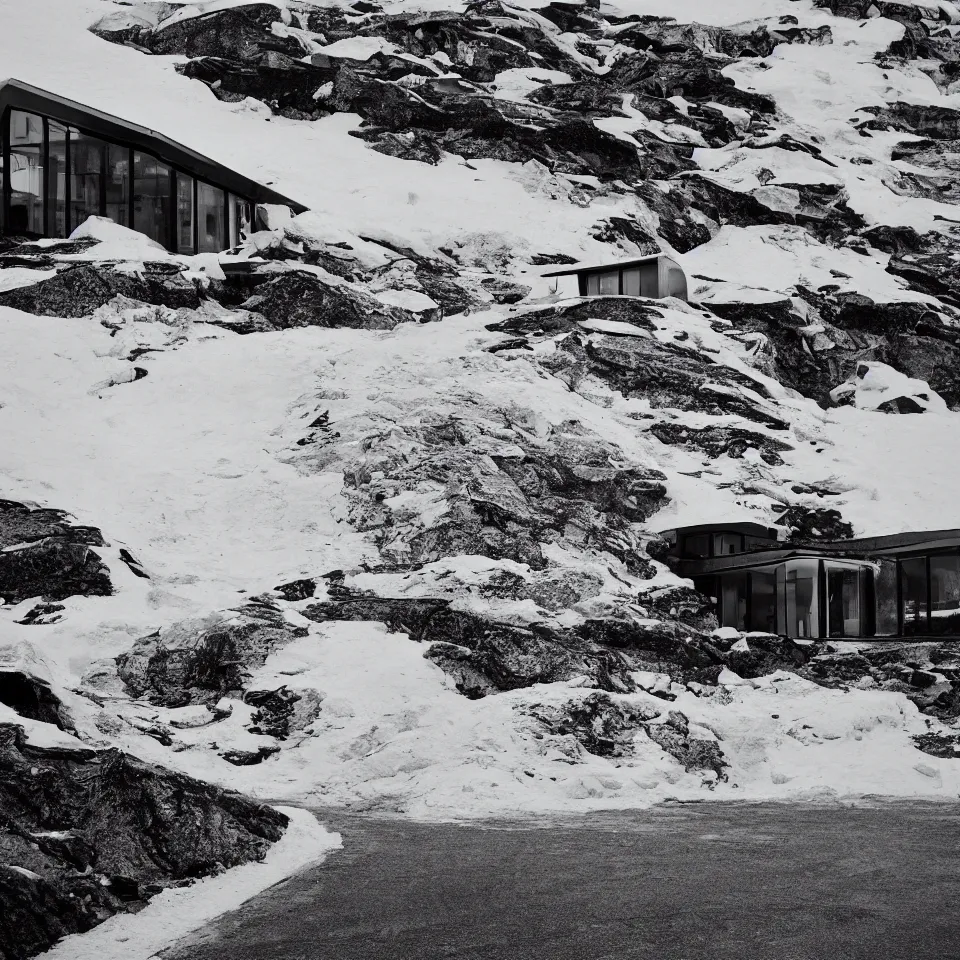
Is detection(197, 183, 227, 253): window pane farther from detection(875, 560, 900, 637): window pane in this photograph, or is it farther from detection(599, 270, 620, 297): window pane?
detection(875, 560, 900, 637): window pane

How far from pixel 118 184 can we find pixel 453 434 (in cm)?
1775

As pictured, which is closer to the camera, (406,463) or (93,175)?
(406,463)

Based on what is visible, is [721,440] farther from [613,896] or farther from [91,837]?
[91,837]

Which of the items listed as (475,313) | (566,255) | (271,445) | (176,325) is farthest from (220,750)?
(566,255)

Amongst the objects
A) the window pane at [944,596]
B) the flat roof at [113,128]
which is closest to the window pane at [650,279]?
the flat roof at [113,128]

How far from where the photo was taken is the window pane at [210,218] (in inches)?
1561

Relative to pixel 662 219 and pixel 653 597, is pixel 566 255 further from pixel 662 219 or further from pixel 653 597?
pixel 653 597

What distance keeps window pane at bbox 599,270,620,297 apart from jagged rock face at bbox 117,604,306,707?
25.8m

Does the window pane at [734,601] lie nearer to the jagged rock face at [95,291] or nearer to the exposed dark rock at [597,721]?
the exposed dark rock at [597,721]

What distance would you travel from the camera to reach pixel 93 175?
120ft

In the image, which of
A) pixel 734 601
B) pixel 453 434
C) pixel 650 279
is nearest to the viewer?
pixel 734 601

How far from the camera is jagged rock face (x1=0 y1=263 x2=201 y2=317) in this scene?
32312 millimetres

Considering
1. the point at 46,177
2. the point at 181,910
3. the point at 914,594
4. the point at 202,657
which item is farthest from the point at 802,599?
the point at 46,177

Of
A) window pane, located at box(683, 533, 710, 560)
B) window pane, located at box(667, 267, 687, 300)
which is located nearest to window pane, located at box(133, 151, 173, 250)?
window pane, located at box(667, 267, 687, 300)
